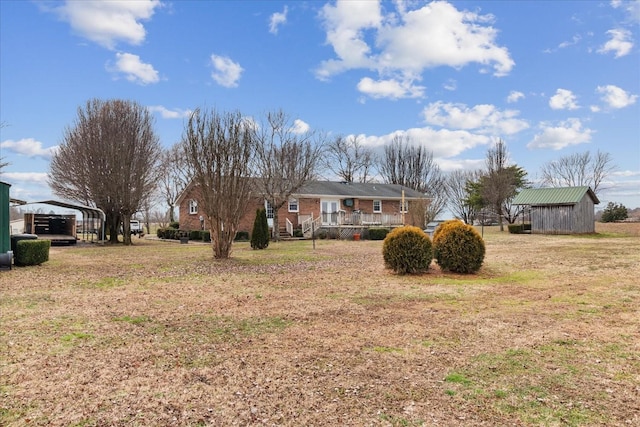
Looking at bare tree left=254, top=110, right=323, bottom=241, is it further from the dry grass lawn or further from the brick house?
the dry grass lawn

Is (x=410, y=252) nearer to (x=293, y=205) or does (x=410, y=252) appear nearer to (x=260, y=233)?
(x=260, y=233)

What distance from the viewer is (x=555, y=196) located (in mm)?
29922

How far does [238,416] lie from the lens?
319 cm

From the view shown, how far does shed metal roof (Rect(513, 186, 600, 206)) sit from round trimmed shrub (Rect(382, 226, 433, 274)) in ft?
76.7

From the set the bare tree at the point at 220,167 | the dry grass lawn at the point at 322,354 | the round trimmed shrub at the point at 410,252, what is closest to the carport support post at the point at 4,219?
the dry grass lawn at the point at 322,354

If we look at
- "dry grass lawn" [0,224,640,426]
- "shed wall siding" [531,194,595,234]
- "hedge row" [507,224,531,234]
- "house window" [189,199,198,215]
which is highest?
"house window" [189,199,198,215]

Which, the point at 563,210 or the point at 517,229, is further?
the point at 517,229

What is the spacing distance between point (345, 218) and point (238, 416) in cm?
2715

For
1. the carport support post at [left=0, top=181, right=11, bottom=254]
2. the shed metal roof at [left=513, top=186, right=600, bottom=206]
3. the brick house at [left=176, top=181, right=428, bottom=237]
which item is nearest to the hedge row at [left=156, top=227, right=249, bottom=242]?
the brick house at [left=176, top=181, right=428, bottom=237]

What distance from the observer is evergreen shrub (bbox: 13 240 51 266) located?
12703 mm

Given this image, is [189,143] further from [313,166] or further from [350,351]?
[313,166]

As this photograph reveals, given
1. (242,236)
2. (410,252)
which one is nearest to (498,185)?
(242,236)

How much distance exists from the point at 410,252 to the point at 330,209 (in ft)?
73.6

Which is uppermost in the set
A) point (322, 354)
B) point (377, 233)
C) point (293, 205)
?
point (293, 205)
